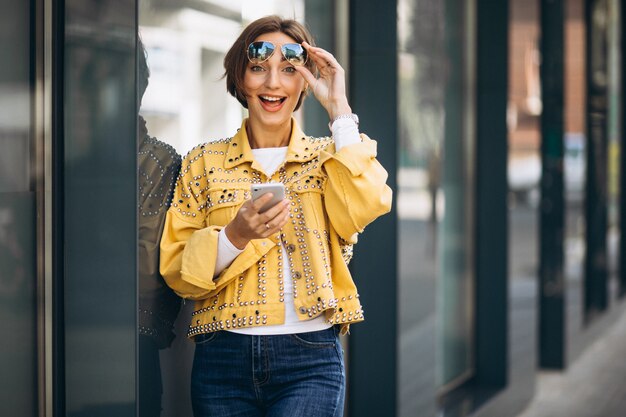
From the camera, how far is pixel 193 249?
3000 millimetres

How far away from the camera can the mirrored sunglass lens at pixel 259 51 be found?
3059 mm

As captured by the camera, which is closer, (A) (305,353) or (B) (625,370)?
(A) (305,353)

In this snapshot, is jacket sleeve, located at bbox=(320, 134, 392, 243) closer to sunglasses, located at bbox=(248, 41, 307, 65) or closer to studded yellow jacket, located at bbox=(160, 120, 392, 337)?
studded yellow jacket, located at bbox=(160, 120, 392, 337)

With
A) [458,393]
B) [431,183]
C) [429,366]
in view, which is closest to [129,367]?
[429,366]

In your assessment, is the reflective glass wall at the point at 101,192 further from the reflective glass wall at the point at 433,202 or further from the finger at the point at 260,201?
the reflective glass wall at the point at 433,202

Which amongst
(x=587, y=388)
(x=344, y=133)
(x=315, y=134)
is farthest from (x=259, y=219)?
(x=587, y=388)

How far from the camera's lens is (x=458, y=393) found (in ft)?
23.6

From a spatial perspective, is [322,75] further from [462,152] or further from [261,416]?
[462,152]

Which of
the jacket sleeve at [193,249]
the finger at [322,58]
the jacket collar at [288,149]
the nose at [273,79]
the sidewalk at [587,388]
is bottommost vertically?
the sidewalk at [587,388]

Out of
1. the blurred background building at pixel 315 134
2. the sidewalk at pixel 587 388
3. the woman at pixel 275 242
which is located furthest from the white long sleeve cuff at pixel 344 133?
the sidewalk at pixel 587 388

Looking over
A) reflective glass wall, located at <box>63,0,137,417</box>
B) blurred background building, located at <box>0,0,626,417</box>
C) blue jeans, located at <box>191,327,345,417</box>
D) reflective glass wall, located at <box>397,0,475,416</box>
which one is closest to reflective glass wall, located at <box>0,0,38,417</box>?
blurred background building, located at <box>0,0,626,417</box>

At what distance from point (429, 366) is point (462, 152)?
7.08 feet

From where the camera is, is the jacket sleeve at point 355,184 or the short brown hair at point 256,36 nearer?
the jacket sleeve at point 355,184

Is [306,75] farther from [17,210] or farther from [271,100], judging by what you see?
[17,210]
